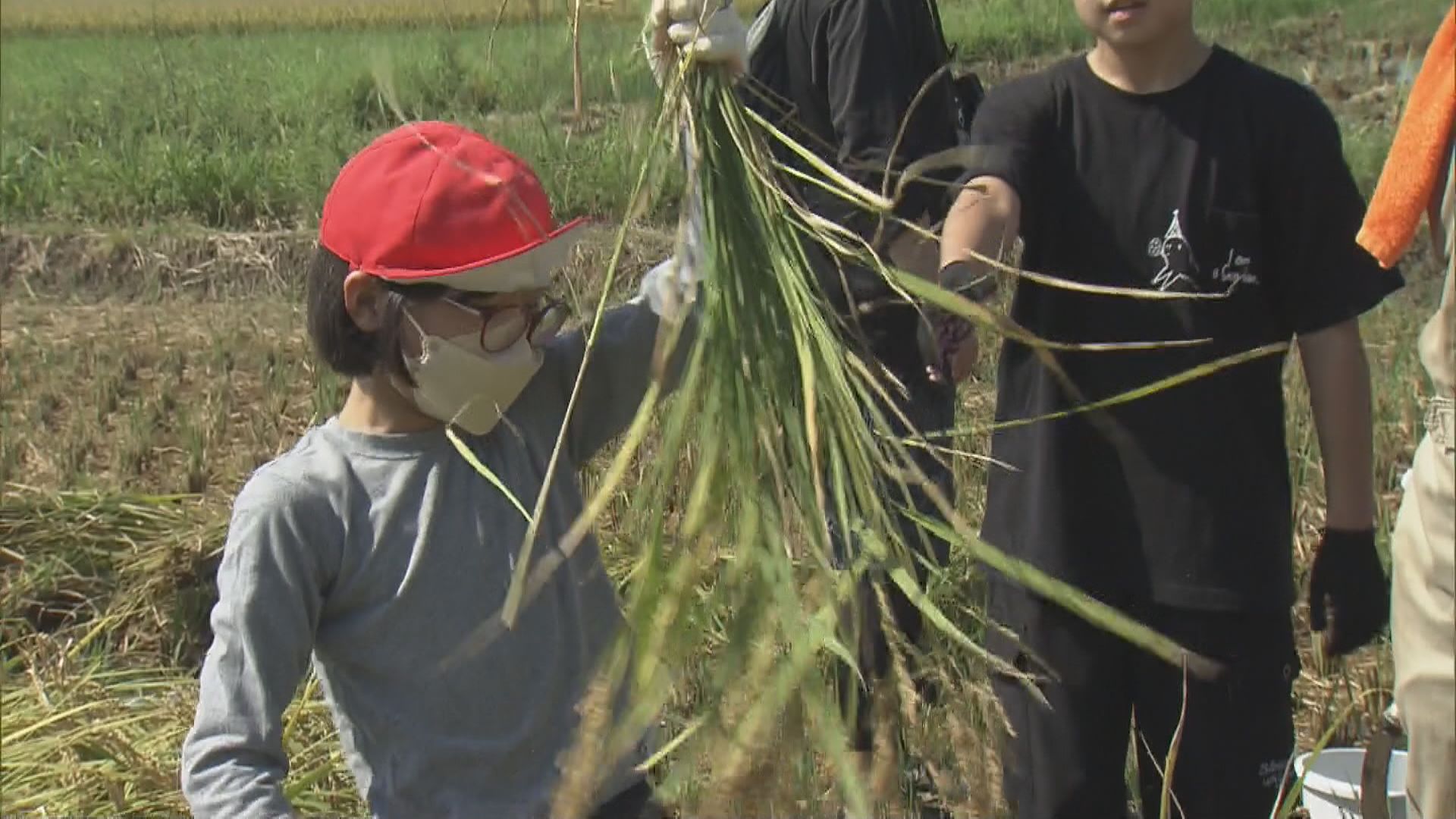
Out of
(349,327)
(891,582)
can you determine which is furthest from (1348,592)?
(349,327)

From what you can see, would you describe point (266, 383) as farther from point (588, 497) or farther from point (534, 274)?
point (534, 274)

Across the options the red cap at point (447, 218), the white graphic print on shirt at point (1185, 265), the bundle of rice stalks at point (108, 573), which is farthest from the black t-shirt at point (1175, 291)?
the bundle of rice stalks at point (108, 573)

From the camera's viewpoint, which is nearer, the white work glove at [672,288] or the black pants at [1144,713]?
the white work glove at [672,288]

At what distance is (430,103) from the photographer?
2730 millimetres

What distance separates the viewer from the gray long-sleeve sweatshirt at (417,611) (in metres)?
1.58

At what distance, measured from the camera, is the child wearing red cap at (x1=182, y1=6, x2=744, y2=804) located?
1.59m

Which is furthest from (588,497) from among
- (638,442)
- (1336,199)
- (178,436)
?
(178,436)

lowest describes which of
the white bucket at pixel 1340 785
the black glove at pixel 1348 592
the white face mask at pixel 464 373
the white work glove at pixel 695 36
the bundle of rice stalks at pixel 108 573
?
the bundle of rice stalks at pixel 108 573

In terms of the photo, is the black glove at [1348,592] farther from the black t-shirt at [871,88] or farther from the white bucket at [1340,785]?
the black t-shirt at [871,88]

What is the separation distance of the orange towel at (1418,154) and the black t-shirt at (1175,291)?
0.37 meters

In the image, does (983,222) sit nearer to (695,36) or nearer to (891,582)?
(891,582)

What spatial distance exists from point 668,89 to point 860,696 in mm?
691

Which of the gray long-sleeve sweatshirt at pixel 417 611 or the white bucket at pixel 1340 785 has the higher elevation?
the gray long-sleeve sweatshirt at pixel 417 611

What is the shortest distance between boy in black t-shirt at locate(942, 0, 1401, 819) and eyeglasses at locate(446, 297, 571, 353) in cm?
45
